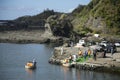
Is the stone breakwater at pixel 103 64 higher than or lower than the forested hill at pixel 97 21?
lower

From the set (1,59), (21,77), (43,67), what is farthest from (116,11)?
(21,77)

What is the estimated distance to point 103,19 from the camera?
132625mm

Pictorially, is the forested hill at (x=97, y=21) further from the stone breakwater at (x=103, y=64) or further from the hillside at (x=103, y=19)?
the stone breakwater at (x=103, y=64)

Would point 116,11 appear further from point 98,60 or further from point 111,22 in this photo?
point 98,60

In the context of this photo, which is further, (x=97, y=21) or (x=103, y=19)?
(x=97, y=21)

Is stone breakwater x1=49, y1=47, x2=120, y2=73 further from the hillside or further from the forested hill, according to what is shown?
the forested hill

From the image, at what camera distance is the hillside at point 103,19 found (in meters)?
130

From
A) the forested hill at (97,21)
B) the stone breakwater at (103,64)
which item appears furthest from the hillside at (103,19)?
the stone breakwater at (103,64)

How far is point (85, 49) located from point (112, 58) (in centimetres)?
1077

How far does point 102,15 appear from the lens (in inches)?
5281

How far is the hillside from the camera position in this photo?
425 feet

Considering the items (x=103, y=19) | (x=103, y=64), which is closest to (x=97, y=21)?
(x=103, y=19)

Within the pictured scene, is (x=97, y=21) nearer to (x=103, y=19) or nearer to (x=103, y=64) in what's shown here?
(x=103, y=19)

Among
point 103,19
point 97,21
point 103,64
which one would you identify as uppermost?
point 103,19
